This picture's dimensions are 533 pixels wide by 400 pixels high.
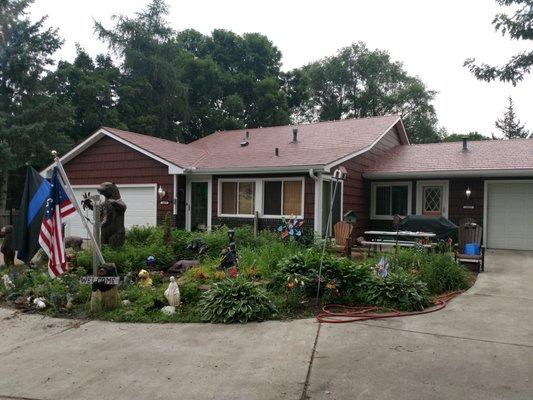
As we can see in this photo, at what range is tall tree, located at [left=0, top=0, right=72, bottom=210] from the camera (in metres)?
22.3

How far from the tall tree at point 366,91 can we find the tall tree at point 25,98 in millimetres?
21742

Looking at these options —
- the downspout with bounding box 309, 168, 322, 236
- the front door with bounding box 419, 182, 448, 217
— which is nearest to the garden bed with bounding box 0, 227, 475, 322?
the downspout with bounding box 309, 168, 322, 236

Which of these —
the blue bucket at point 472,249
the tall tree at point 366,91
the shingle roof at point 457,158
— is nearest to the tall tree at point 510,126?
the tall tree at point 366,91

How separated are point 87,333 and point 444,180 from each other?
12.1m

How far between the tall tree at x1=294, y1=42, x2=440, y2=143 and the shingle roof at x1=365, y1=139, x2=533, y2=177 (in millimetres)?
23335

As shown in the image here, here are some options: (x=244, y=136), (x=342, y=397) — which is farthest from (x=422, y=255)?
(x=244, y=136)

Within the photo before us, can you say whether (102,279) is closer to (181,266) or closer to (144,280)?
(144,280)

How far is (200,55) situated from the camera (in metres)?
34.3

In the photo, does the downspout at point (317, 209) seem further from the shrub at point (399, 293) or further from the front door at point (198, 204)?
the shrub at point (399, 293)

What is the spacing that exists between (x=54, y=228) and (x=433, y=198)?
39.4 feet

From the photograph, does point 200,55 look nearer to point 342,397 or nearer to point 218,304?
point 218,304

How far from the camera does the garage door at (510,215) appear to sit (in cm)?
1349

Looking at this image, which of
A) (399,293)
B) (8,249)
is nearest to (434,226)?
(399,293)

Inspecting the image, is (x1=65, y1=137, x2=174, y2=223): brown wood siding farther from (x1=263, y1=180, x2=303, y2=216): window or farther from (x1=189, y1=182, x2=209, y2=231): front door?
(x1=263, y1=180, x2=303, y2=216): window
